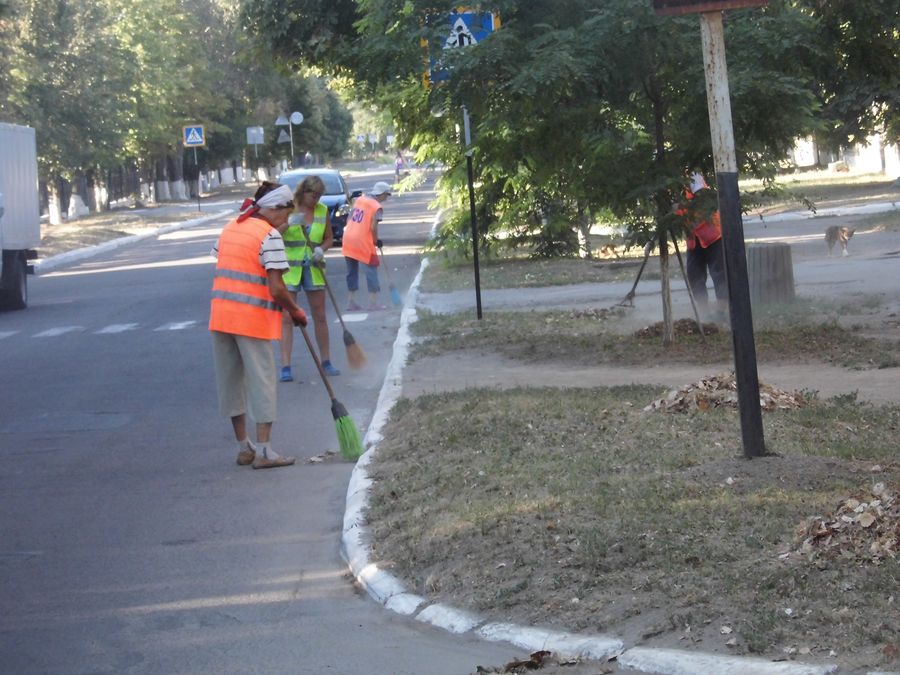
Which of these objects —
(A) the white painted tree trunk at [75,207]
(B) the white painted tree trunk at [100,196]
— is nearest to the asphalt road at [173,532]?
(A) the white painted tree trunk at [75,207]

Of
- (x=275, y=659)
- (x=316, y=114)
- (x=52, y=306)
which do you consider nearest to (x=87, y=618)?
(x=275, y=659)

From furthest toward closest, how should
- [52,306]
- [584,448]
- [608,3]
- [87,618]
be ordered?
[52,306] < [608,3] < [584,448] < [87,618]

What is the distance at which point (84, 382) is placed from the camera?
531 inches

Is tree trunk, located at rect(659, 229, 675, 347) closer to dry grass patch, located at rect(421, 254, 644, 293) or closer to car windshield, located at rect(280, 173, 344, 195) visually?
dry grass patch, located at rect(421, 254, 644, 293)

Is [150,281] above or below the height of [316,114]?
below

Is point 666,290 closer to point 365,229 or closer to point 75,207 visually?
point 365,229

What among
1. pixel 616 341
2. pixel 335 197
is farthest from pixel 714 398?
pixel 335 197

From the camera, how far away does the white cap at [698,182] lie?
12.2 metres

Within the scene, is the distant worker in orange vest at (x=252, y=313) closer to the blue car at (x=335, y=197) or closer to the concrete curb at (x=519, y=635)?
the concrete curb at (x=519, y=635)

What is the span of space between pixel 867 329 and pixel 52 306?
13.7 m

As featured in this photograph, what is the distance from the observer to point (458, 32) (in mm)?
11766

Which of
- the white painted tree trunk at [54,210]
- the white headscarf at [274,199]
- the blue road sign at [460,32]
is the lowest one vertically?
the white headscarf at [274,199]

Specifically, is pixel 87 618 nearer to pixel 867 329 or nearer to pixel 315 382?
pixel 315 382

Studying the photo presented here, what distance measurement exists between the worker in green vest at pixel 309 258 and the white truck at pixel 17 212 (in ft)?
30.3
